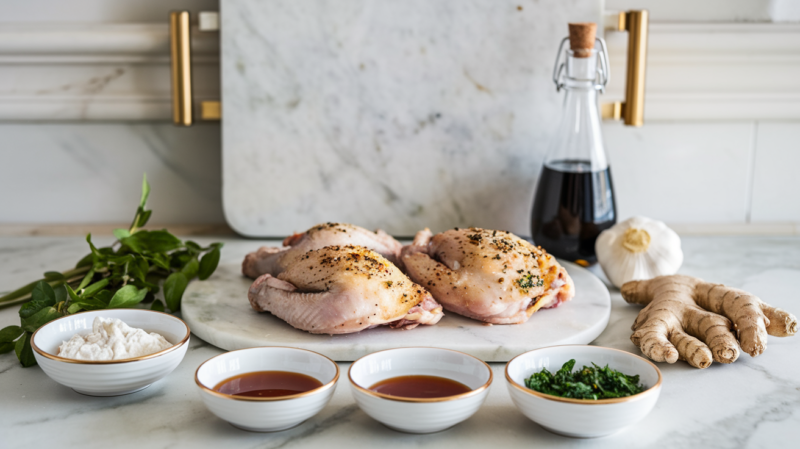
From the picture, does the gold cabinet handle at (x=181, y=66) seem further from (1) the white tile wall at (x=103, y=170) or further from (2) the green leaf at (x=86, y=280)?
(2) the green leaf at (x=86, y=280)

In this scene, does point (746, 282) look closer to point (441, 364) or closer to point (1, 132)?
point (441, 364)

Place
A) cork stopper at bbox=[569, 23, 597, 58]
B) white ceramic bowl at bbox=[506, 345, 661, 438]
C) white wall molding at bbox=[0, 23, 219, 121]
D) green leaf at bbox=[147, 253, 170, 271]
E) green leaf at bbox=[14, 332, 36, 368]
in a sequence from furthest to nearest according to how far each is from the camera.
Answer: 1. white wall molding at bbox=[0, 23, 219, 121]
2. cork stopper at bbox=[569, 23, 597, 58]
3. green leaf at bbox=[147, 253, 170, 271]
4. green leaf at bbox=[14, 332, 36, 368]
5. white ceramic bowl at bbox=[506, 345, 661, 438]

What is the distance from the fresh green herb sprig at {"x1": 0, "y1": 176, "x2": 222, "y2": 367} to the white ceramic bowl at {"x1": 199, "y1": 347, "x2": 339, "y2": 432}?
14.0 inches

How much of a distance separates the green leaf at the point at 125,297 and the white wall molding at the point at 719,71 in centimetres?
136

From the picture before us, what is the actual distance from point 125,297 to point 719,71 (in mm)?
1655

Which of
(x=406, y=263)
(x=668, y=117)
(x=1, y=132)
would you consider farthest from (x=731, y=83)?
(x=1, y=132)

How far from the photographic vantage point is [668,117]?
191 centimetres

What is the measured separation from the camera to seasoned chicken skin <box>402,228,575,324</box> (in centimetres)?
120

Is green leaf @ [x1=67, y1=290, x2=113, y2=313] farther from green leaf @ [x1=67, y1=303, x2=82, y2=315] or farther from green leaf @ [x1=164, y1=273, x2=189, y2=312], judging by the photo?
green leaf @ [x1=164, y1=273, x2=189, y2=312]

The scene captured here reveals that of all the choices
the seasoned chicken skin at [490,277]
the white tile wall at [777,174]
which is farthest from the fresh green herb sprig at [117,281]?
the white tile wall at [777,174]

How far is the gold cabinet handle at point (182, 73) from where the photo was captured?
1729 millimetres

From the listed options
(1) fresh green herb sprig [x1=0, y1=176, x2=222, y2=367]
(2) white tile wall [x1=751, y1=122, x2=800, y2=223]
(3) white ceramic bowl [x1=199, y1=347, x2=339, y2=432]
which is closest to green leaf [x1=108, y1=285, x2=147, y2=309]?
(1) fresh green herb sprig [x1=0, y1=176, x2=222, y2=367]

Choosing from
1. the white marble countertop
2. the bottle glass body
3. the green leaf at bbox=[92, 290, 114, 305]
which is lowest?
the white marble countertop

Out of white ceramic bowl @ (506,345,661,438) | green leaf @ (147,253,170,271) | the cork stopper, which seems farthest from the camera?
the cork stopper
